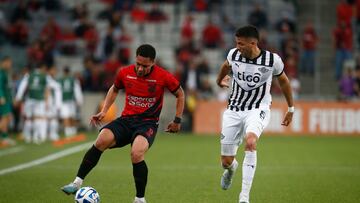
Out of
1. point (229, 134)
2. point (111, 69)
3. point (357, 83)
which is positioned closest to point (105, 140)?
point (229, 134)

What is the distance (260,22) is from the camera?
31.2 metres

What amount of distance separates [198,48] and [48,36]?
20.5 ft

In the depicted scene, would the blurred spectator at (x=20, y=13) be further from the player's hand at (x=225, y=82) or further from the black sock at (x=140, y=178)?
the black sock at (x=140, y=178)

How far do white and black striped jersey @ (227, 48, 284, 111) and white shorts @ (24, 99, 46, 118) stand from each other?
14.6 m

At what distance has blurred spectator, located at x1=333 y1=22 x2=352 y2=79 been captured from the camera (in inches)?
1160

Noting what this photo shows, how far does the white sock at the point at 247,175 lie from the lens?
32.1ft

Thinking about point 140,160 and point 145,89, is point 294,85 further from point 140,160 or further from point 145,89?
point 140,160

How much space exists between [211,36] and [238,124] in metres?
20.5

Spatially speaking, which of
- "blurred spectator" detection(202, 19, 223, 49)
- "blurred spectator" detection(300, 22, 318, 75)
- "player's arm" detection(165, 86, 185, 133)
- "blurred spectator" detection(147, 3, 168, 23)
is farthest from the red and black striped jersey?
"blurred spectator" detection(147, 3, 168, 23)

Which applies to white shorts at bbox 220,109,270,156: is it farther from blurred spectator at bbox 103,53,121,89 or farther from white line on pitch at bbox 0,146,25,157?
blurred spectator at bbox 103,53,121,89

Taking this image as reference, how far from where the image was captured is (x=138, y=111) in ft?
34.7

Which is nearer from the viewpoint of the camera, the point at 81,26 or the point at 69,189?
the point at 69,189

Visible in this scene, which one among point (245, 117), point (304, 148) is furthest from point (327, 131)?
point (245, 117)

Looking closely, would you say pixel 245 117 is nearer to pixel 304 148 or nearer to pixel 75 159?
pixel 75 159
